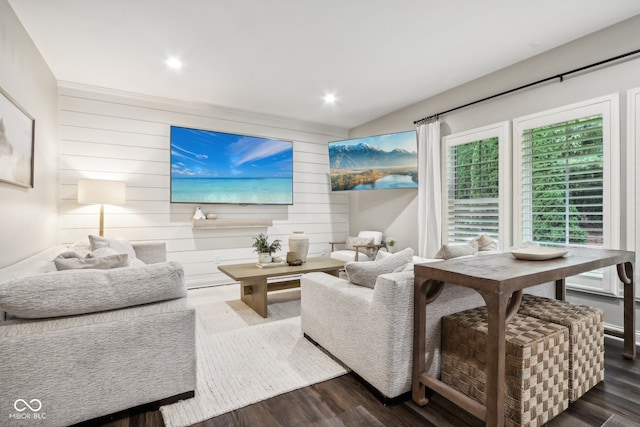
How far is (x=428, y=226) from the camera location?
416cm

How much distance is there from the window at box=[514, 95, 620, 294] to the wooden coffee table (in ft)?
7.03

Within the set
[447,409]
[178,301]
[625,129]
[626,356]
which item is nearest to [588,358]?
[626,356]

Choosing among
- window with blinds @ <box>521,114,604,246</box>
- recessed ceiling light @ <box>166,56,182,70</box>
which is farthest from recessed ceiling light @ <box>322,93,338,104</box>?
window with blinds @ <box>521,114,604,246</box>

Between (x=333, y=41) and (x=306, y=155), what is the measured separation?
2656 millimetres

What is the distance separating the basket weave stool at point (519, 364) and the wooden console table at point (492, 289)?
16cm

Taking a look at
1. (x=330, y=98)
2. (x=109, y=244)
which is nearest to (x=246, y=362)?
(x=109, y=244)

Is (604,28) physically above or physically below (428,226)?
above

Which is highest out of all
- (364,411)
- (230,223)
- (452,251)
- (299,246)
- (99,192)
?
(99,192)

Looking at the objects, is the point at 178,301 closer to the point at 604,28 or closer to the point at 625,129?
the point at 625,129

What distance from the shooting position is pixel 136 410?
1.63 metres

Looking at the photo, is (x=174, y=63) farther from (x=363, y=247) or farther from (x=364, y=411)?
(x=364, y=411)

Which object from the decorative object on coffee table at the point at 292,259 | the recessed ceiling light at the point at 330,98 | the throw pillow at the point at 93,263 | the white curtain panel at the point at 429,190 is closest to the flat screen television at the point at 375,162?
the white curtain panel at the point at 429,190

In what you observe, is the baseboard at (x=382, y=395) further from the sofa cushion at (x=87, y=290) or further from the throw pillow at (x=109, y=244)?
the throw pillow at (x=109, y=244)

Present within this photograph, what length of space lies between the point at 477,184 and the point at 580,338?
7.29ft
